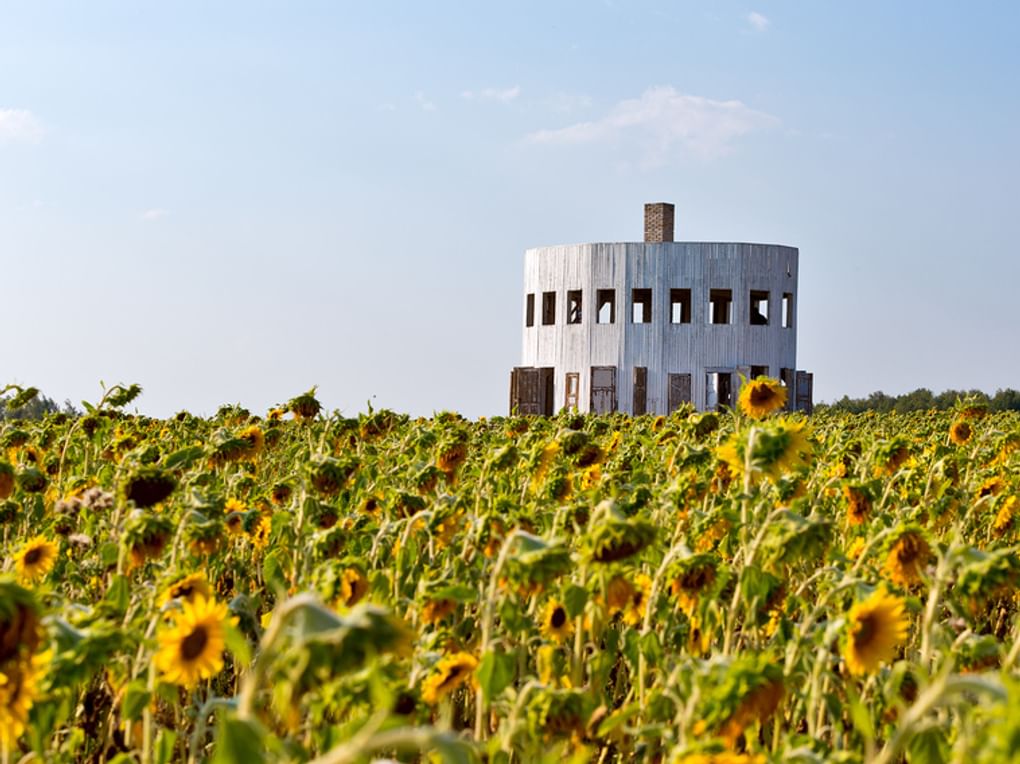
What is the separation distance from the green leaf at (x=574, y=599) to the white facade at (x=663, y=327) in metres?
29.1

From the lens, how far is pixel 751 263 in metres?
32.4

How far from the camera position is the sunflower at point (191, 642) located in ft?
7.72

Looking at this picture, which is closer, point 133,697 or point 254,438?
point 133,697

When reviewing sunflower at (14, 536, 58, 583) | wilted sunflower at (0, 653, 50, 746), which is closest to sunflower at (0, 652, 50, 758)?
wilted sunflower at (0, 653, 50, 746)

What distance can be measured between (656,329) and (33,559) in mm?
28707

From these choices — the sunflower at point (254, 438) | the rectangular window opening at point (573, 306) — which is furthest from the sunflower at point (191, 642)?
the rectangular window opening at point (573, 306)

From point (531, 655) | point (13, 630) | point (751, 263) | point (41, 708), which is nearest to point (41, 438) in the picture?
point (531, 655)

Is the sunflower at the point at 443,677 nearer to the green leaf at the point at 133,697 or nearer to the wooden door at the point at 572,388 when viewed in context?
the green leaf at the point at 133,697

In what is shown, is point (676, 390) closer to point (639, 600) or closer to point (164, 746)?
point (639, 600)

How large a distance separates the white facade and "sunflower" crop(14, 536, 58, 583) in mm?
28281

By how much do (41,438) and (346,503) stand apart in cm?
255

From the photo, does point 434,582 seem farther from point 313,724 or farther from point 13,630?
point 13,630

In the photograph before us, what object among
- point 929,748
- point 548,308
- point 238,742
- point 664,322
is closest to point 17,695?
point 238,742

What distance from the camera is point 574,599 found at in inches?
106
